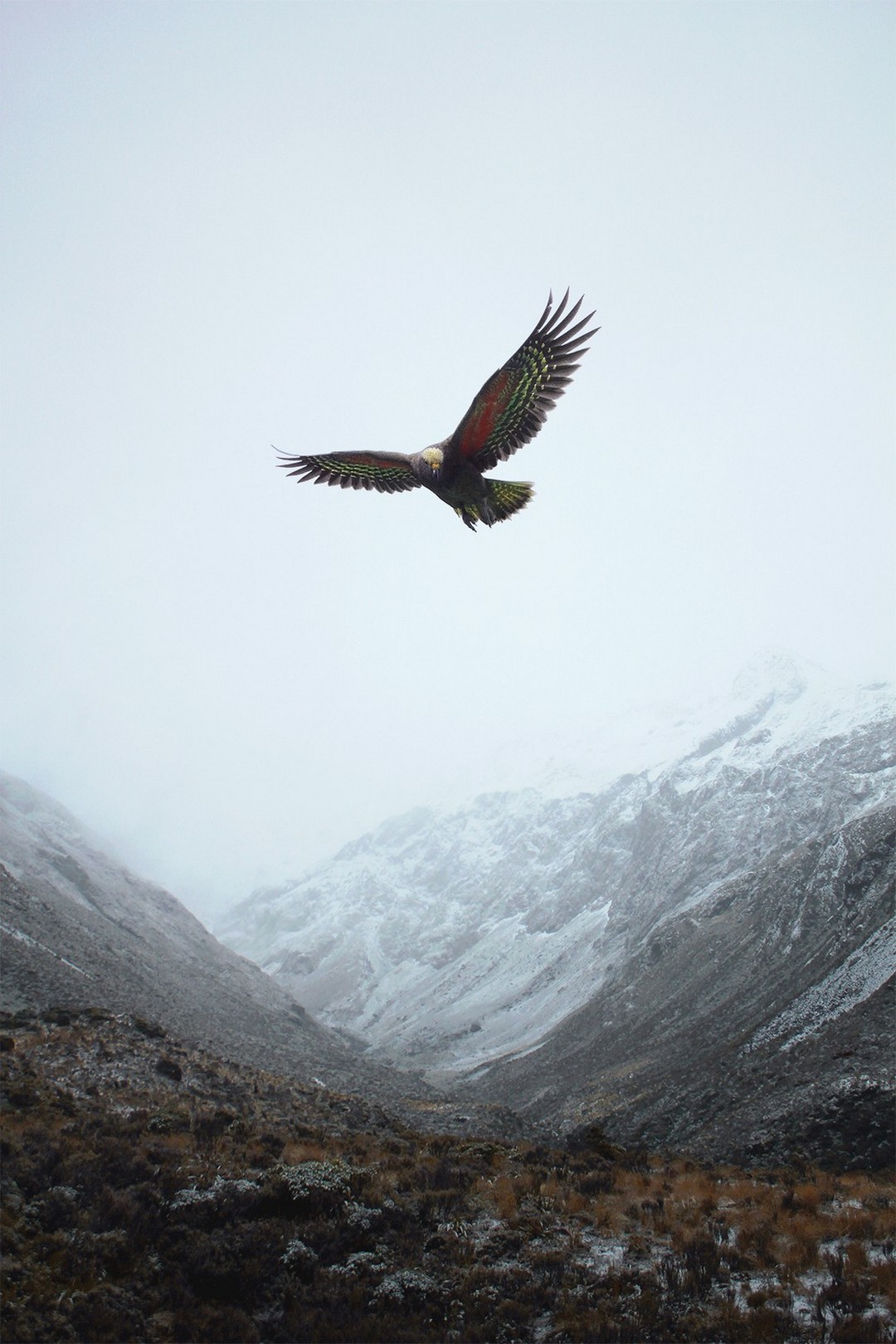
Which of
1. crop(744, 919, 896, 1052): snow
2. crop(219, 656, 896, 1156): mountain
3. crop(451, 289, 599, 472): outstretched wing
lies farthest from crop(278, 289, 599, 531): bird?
crop(744, 919, 896, 1052): snow

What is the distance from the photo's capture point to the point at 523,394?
8320 mm

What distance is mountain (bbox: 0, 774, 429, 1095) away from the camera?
1609 inches

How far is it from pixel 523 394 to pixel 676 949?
256ft

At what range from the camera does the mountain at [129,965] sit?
134ft

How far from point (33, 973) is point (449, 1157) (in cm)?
3113

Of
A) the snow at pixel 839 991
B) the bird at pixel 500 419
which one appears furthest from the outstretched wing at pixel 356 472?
the snow at pixel 839 991

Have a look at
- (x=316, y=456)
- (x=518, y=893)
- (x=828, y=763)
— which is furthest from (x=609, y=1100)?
(x=518, y=893)

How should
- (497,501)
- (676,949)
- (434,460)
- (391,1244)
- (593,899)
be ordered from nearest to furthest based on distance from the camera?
1. (434,460)
2. (497,501)
3. (391,1244)
4. (676,949)
5. (593,899)

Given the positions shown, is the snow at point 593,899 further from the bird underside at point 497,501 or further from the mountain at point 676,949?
the bird underside at point 497,501

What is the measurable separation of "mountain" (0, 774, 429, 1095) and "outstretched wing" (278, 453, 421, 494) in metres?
25.8

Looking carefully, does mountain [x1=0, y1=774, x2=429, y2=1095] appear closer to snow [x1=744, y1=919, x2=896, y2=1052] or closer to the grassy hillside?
the grassy hillside

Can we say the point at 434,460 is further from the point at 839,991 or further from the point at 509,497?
the point at 839,991

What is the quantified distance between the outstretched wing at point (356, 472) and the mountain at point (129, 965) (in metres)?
25.8

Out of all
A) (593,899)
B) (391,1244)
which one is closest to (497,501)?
(391,1244)
